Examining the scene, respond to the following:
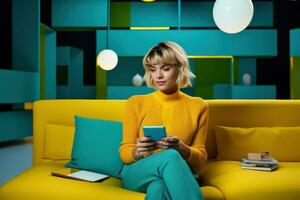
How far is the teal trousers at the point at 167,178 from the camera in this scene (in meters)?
1.80

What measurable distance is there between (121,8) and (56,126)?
21.4ft

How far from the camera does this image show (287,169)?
2.44m

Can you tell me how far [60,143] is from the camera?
2701 millimetres

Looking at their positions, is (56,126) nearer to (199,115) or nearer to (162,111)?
(162,111)

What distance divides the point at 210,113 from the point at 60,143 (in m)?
1.02

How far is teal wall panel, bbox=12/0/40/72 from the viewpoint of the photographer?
6.98 metres

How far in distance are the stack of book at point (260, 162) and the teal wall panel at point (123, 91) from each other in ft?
19.8

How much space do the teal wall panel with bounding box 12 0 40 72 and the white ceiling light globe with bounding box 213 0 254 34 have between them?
3.51m


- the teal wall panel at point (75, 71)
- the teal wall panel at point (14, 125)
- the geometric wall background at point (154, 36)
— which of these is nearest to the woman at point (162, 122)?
the teal wall panel at point (14, 125)

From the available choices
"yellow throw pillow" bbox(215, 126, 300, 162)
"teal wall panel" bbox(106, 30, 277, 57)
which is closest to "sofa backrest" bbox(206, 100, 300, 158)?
"yellow throw pillow" bbox(215, 126, 300, 162)

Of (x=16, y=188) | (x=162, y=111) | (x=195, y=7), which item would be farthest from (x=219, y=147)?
(x=195, y=7)

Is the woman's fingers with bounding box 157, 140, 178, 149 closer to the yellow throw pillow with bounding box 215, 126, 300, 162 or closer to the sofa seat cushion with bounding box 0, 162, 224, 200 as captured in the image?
the sofa seat cushion with bounding box 0, 162, 224, 200

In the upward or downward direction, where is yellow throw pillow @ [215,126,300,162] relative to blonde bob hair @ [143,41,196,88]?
downward

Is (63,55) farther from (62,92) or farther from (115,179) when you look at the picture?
(115,179)
